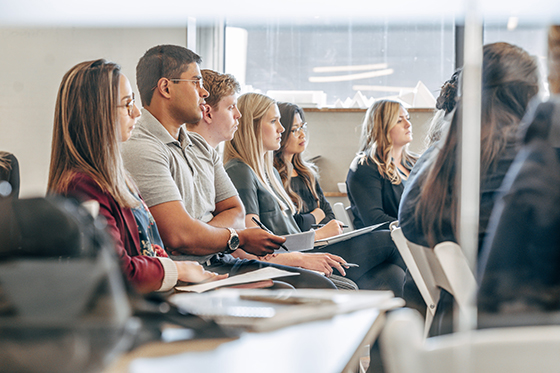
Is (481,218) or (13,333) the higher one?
(481,218)

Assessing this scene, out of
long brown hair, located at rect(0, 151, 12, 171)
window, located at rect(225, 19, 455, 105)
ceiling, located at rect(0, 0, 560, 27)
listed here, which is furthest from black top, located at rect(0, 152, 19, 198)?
window, located at rect(225, 19, 455, 105)

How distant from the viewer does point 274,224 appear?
1286mm

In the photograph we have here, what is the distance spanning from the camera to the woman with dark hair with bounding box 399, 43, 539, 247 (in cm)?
65

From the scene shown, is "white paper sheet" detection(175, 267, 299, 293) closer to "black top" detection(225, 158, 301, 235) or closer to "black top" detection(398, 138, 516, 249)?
"black top" detection(398, 138, 516, 249)

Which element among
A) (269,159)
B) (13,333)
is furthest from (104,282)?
(269,159)

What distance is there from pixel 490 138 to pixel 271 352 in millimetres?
421

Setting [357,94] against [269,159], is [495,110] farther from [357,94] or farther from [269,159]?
[269,159]

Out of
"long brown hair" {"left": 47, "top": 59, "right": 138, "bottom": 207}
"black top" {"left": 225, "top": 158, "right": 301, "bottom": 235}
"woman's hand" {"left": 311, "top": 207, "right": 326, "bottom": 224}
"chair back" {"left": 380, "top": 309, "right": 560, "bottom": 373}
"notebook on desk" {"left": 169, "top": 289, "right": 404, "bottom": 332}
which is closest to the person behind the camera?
"chair back" {"left": 380, "top": 309, "right": 560, "bottom": 373}

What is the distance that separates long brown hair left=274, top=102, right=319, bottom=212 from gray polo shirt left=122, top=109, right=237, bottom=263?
151 millimetres

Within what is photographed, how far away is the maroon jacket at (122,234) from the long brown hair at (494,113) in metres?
0.43

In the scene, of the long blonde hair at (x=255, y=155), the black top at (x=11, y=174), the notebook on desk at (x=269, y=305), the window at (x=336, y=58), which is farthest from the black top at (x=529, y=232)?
the long blonde hair at (x=255, y=155)

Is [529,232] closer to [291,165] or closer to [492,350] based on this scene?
[492,350]

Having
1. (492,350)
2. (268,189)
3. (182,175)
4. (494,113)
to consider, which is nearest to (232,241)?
(182,175)

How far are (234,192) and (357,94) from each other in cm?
42
